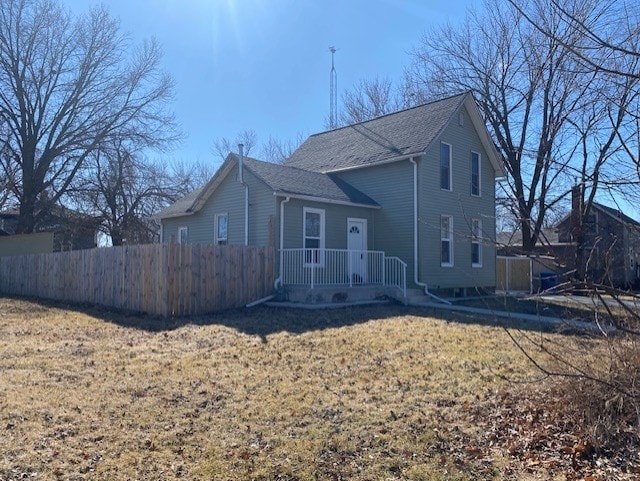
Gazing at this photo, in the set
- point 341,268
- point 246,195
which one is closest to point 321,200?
point 341,268

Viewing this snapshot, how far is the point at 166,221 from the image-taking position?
21.6 m

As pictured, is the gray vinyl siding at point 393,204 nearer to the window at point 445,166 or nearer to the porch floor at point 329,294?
the window at point 445,166

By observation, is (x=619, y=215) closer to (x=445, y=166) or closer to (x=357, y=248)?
(x=357, y=248)

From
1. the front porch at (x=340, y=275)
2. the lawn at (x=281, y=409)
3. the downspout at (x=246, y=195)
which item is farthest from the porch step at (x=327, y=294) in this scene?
the lawn at (x=281, y=409)

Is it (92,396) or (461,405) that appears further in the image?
(92,396)

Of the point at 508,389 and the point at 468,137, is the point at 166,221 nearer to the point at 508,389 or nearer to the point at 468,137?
the point at 468,137

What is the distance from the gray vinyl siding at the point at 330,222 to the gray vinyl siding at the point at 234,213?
63cm

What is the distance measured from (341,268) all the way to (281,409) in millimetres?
10490

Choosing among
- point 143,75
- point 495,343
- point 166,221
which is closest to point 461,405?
point 495,343

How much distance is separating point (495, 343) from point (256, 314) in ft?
19.6

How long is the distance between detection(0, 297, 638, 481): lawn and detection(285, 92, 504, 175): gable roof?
9140 mm

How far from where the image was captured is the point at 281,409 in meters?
5.41

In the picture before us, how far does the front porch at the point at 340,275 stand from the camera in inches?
562

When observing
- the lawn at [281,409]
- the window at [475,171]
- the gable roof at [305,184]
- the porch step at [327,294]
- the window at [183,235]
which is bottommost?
the lawn at [281,409]
